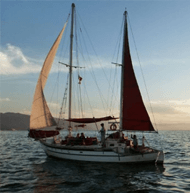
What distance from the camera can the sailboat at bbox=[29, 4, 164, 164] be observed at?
18500 mm

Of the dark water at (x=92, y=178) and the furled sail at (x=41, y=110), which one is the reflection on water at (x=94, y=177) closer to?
the dark water at (x=92, y=178)

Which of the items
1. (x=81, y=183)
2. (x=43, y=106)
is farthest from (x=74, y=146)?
(x=81, y=183)

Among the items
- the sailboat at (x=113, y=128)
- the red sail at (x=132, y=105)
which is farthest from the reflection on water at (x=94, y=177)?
the red sail at (x=132, y=105)

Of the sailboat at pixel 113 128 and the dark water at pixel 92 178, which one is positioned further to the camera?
the sailboat at pixel 113 128

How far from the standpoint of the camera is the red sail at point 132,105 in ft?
65.1

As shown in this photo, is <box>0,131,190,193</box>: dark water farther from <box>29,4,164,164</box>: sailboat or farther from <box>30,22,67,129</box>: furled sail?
<box>30,22,67,129</box>: furled sail

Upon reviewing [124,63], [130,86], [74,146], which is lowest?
[74,146]

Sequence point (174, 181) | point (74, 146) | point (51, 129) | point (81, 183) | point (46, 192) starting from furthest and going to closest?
point (51, 129) < point (74, 146) < point (174, 181) < point (81, 183) < point (46, 192)

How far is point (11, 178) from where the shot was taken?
14.6 m

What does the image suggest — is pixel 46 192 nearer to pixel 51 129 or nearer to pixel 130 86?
pixel 51 129

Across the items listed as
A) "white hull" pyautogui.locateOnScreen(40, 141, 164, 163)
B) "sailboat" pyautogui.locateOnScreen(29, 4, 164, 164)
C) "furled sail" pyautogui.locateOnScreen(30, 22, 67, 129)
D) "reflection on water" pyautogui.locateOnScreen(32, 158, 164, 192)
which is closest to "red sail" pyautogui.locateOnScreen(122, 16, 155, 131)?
"sailboat" pyautogui.locateOnScreen(29, 4, 164, 164)

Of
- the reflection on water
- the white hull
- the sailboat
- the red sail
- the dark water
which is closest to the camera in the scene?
the dark water

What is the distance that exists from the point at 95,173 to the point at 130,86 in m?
9.32

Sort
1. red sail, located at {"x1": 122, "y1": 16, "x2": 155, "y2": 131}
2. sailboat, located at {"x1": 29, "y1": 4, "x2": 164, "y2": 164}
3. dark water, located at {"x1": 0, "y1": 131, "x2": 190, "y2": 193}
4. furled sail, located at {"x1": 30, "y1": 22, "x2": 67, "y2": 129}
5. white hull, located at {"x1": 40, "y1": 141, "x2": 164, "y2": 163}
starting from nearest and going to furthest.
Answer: dark water, located at {"x1": 0, "y1": 131, "x2": 190, "y2": 193} → white hull, located at {"x1": 40, "y1": 141, "x2": 164, "y2": 163} → sailboat, located at {"x1": 29, "y1": 4, "x2": 164, "y2": 164} → red sail, located at {"x1": 122, "y1": 16, "x2": 155, "y2": 131} → furled sail, located at {"x1": 30, "y1": 22, "x2": 67, "y2": 129}
